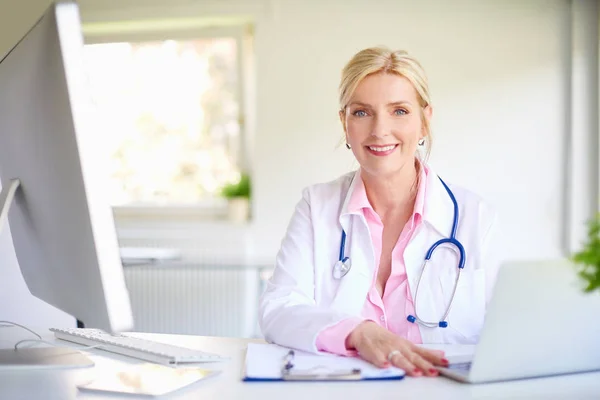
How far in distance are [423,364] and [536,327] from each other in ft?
0.75

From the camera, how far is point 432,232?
6.16 feet

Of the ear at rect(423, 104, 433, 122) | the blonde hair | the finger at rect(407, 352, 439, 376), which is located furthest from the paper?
the ear at rect(423, 104, 433, 122)

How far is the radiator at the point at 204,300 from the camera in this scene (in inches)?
184

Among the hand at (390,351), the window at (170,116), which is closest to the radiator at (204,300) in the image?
the window at (170,116)

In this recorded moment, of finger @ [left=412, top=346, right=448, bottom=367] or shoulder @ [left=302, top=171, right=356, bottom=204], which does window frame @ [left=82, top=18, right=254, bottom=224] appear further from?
finger @ [left=412, top=346, right=448, bottom=367]

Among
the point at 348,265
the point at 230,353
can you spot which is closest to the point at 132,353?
the point at 230,353

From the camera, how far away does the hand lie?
133 cm

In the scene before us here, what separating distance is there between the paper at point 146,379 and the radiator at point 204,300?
3.20 m

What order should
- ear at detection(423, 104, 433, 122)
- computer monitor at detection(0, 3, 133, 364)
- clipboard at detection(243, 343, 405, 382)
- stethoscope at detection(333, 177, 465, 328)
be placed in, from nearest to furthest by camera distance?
computer monitor at detection(0, 3, 133, 364) < clipboard at detection(243, 343, 405, 382) < stethoscope at detection(333, 177, 465, 328) < ear at detection(423, 104, 433, 122)

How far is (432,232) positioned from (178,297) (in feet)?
10.2

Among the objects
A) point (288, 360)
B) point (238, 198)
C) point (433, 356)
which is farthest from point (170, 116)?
point (433, 356)

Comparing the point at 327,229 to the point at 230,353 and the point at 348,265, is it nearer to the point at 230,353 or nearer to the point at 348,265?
the point at 348,265

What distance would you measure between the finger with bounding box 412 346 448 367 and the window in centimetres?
368

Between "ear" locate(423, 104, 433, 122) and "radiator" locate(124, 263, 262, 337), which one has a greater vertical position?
"ear" locate(423, 104, 433, 122)
